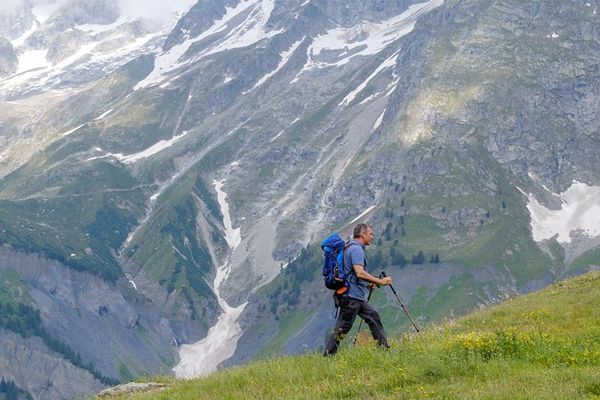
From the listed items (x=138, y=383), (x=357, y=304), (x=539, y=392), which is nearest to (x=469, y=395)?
(x=539, y=392)

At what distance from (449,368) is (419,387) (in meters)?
1.36

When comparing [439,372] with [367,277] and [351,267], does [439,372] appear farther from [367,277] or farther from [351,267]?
[351,267]

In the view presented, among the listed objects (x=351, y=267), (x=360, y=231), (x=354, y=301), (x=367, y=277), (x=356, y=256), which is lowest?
(x=354, y=301)

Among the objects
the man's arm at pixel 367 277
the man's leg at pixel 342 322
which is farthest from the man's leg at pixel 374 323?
the man's arm at pixel 367 277

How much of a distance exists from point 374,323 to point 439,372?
421cm

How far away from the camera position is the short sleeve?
19.6 metres

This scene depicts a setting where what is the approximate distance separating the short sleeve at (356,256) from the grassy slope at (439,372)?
2154 mm

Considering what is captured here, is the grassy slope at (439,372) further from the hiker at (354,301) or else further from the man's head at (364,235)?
the man's head at (364,235)

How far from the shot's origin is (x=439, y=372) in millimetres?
15750

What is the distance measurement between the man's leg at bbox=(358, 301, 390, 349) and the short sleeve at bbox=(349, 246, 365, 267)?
3.87 feet

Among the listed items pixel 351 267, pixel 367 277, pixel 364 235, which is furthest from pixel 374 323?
pixel 364 235

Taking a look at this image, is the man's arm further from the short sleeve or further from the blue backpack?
the blue backpack

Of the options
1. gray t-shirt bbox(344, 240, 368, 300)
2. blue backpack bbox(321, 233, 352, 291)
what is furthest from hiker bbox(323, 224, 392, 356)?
blue backpack bbox(321, 233, 352, 291)

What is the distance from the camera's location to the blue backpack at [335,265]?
64.5 feet
